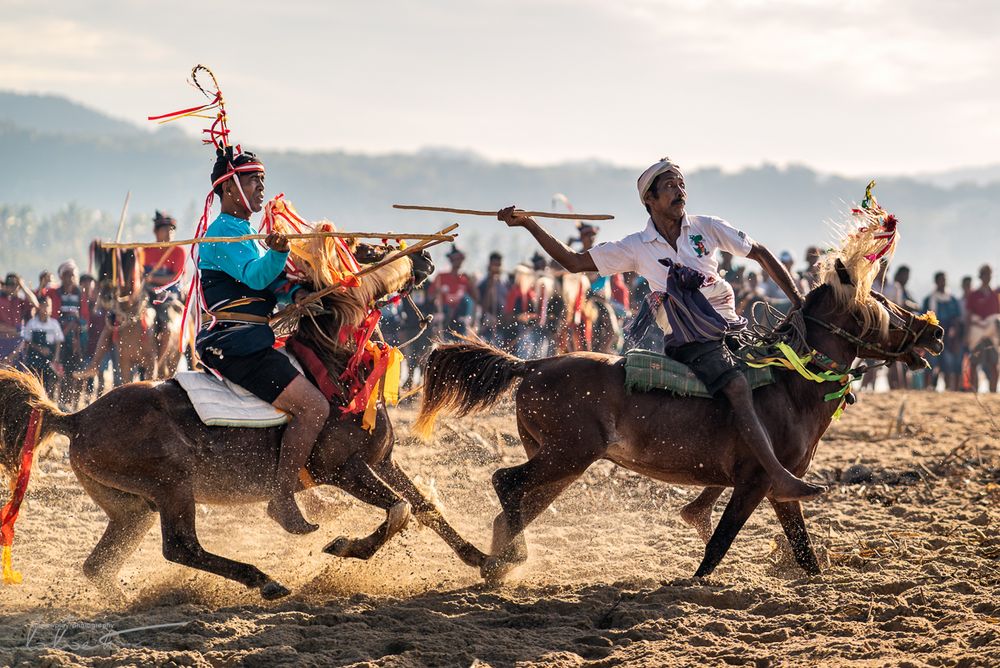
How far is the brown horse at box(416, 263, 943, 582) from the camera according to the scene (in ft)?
20.6

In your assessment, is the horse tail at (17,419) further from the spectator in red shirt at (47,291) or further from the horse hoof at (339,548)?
the spectator in red shirt at (47,291)

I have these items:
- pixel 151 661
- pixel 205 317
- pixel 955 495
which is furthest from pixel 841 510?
pixel 151 661

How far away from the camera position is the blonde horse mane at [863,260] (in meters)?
6.45

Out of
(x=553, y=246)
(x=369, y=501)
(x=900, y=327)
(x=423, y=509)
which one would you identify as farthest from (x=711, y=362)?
(x=369, y=501)

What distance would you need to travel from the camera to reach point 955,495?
8555mm

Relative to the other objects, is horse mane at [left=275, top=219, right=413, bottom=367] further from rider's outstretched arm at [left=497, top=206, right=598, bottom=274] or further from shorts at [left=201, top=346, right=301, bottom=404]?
rider's outstretched arm at [left=497, top=206, right=598, bottom=274]

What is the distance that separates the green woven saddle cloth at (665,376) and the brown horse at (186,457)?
51.7 inches

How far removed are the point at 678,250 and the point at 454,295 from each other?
1106 cm

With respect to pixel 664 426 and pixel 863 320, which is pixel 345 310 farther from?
pixel 863 320

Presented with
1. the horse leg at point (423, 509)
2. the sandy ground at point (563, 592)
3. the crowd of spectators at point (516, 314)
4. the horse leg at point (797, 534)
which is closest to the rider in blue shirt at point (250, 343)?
the horse leg at point (423, 509)

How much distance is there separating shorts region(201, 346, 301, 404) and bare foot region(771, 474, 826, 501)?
8.56ft

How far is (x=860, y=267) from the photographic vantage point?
646cm

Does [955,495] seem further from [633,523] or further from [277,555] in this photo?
[277,555]

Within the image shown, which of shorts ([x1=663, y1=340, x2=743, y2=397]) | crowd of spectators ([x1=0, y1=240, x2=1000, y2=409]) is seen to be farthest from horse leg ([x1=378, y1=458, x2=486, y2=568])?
crowd of spectators ([x1=0, y1=240, x2=1000, y2=409])
